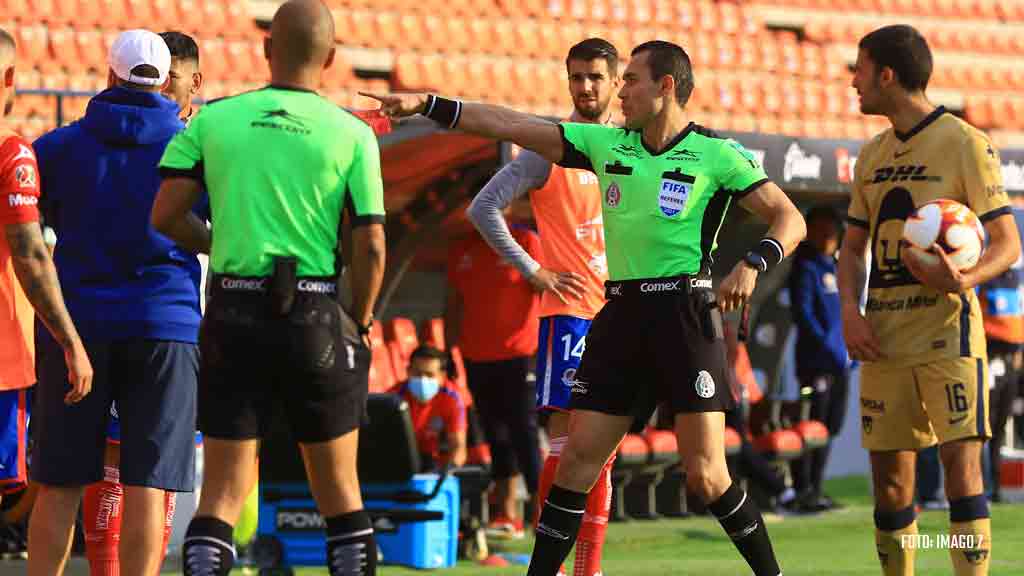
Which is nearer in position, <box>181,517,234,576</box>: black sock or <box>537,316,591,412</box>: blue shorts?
<box>181,517,234,576</box>: black sock

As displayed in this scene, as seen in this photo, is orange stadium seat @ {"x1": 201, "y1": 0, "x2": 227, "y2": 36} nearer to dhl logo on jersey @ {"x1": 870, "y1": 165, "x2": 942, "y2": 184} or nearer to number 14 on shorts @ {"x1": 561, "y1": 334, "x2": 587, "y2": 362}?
number 14 on shorts @ {"x1": 561, "y1": 334, "x2": 587, "y2": 362}

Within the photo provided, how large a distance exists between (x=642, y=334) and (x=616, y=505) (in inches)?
239

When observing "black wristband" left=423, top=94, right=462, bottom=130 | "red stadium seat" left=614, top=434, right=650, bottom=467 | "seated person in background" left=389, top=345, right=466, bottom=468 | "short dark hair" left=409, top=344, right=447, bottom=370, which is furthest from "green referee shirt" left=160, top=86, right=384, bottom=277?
"red stadium seat" left=614, top=434, right=650, bottom=467

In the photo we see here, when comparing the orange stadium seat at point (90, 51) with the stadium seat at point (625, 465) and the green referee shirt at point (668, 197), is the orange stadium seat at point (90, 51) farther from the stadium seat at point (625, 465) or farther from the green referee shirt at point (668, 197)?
the green referee shirt at point (668, 197)

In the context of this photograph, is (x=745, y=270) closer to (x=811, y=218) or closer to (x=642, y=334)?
(x=642, y=334)

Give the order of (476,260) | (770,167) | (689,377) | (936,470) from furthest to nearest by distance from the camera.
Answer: (936,470)
(770,167)
(476,260)
(689,377)

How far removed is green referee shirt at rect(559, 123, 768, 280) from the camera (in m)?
6.13

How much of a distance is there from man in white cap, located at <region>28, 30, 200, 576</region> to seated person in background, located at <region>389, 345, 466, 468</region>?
13.6ft

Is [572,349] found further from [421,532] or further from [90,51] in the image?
[90,51]

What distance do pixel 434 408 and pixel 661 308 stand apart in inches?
166

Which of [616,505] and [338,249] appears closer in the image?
[338,249]

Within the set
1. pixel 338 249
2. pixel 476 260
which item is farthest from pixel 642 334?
pixel 476 260

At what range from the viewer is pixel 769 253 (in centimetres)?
601

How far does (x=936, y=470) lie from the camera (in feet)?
41.1
